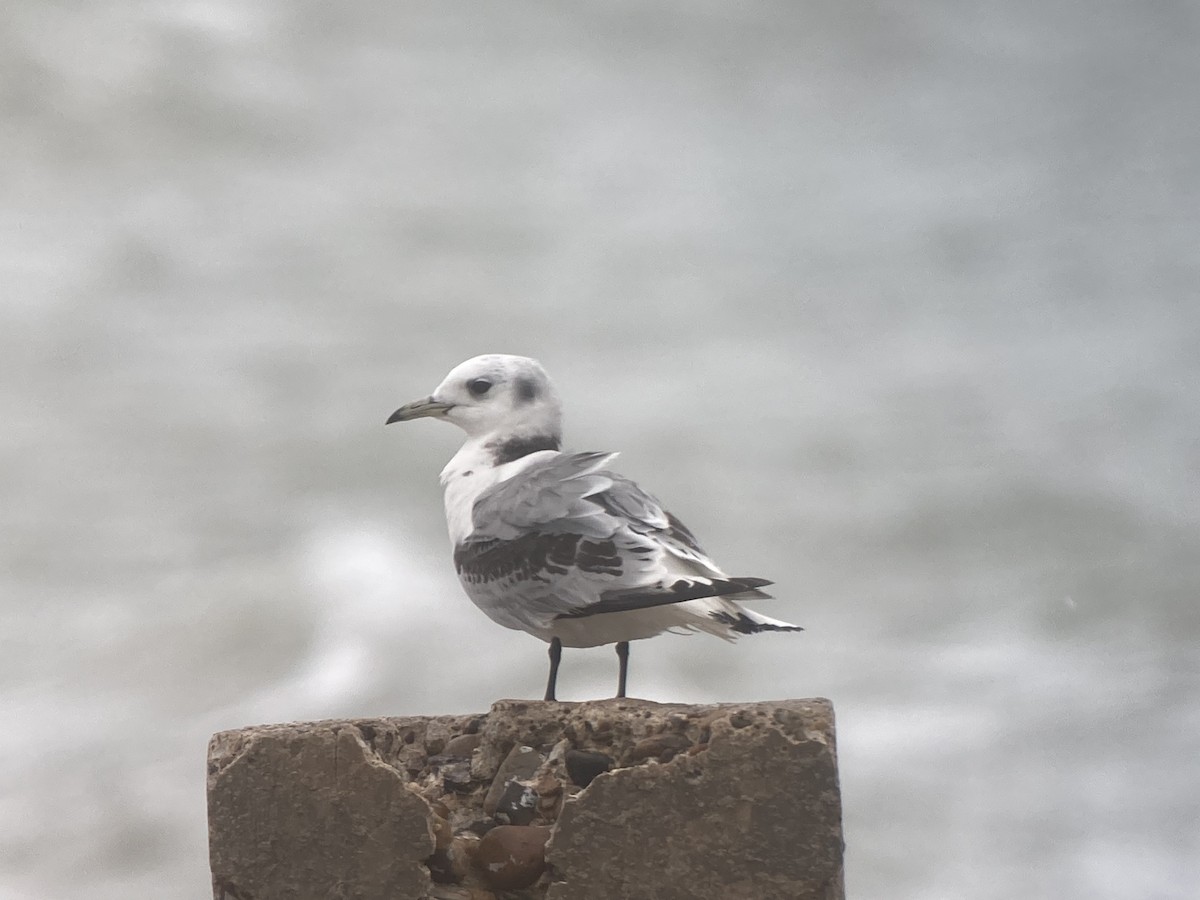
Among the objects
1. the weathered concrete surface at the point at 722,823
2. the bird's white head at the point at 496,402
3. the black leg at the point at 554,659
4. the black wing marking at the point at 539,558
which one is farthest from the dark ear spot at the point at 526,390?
the weathered concrete surface at the point at 722,823

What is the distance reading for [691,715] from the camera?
120 inches

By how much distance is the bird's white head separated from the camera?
3.83 m

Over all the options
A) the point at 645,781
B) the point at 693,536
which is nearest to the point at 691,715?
the point at 645,781

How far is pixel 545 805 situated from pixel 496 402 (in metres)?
1.22

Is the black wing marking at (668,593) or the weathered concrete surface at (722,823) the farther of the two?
the black wing marking at (668,593)

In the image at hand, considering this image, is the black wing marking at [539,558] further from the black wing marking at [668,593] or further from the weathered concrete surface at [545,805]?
the weathered concrete surface at [545,805]

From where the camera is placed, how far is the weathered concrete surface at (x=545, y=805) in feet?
9.43

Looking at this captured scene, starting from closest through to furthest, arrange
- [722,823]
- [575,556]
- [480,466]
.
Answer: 1. [722,823]
2. [575,556]
3. [480,466]

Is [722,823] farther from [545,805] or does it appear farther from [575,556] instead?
[575,556]

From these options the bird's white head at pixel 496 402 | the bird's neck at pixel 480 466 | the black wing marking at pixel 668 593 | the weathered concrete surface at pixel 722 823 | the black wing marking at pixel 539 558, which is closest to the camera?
the weathered concrete surface at pixel 722 823

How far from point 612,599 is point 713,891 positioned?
73cm

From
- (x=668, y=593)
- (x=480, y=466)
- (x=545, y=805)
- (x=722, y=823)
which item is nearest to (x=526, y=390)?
Answer: (x=480, y=466)

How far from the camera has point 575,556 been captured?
3.37 meters

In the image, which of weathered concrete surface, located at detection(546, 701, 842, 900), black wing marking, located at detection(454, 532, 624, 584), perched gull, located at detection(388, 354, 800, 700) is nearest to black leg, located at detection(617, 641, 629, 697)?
perched gull, located at detection(388, 354, 800, 700)
